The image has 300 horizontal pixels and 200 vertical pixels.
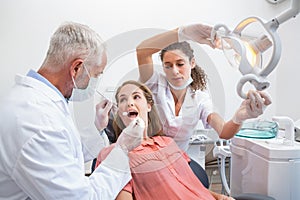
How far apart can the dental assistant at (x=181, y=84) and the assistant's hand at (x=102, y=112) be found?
16cm

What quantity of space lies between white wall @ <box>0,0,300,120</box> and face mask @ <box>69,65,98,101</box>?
97 cm

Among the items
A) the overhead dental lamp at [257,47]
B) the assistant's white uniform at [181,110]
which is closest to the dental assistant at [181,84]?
the assistant's white uniform at [181,110]

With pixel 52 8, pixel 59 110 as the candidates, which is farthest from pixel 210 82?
pixel 52 8

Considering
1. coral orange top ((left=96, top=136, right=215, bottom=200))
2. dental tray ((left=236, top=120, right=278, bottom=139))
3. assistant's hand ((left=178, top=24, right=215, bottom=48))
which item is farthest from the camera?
dental tray ((left=236, top=120, right=278, bottom=139))

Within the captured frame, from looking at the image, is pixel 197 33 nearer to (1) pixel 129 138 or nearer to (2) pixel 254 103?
(2) pixel 254 103

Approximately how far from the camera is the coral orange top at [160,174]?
110 centimetres

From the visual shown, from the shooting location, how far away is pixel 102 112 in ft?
3.30

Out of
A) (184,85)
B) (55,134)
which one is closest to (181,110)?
(184,85)

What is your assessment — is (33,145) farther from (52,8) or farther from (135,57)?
(52,8)

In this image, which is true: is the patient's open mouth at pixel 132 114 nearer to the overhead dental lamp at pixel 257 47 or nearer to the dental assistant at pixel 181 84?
the dental assistant at pixel 181 84

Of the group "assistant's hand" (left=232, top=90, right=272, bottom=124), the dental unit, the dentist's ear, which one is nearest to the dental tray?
the dental unit

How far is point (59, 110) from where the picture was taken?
0.83 meters

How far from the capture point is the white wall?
202 cm

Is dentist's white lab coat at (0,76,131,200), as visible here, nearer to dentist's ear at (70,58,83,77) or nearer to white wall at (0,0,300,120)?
dentist's ear at (70,58,83,77)
